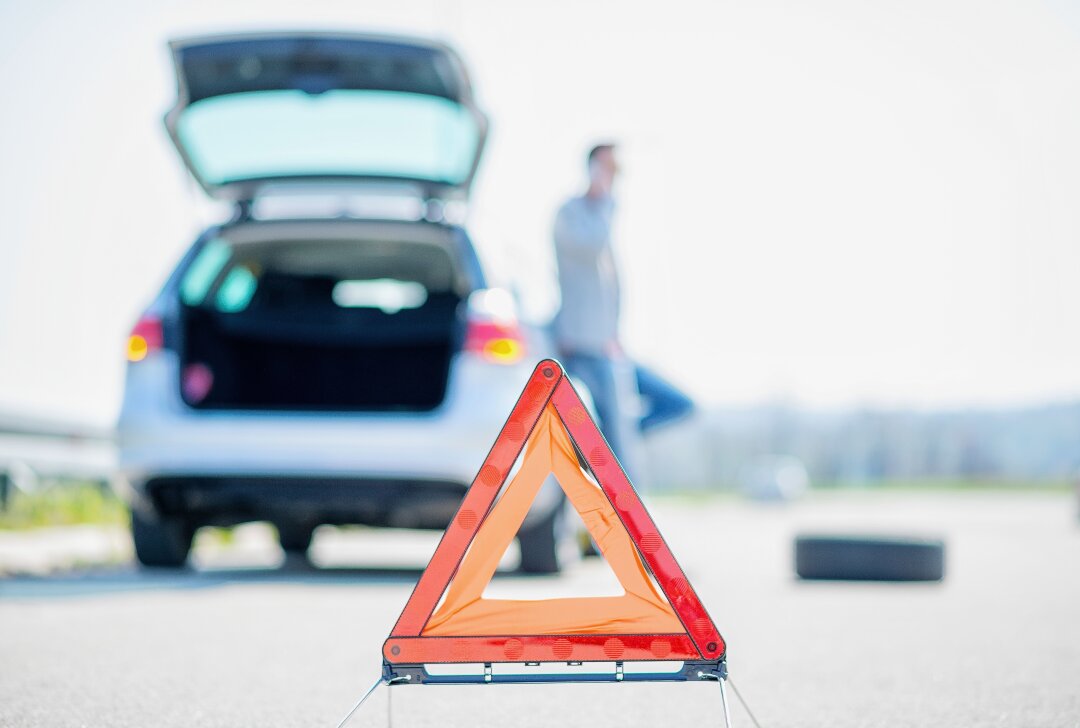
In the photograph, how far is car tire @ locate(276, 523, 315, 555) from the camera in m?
8.68

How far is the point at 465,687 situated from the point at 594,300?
3.47 metres

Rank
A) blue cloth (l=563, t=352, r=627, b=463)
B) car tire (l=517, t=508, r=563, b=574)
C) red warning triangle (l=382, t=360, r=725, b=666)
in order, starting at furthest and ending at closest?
blue cloth (l=563, t=352, r=627, b=463) → car tire (l=517, t=508, r=563, b=574) → red warning triangle (l=382, t=360, r=725, b=666)

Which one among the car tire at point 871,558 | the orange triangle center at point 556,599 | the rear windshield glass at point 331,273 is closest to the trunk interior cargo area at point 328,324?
the rear windshield glass at point 331,273

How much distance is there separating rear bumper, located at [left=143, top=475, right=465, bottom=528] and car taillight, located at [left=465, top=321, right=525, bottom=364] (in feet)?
2.04

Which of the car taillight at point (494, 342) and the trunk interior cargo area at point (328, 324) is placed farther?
the trunk interior cargo area at point (328, 324)

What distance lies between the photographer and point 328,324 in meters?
6.90

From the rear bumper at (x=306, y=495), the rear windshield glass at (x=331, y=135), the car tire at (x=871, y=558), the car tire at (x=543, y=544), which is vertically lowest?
the car tire at (x=871, y=558)

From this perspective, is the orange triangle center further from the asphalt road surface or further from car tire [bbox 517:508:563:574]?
car tire [bbox 517:508:563:574]

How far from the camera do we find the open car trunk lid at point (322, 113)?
590 cm

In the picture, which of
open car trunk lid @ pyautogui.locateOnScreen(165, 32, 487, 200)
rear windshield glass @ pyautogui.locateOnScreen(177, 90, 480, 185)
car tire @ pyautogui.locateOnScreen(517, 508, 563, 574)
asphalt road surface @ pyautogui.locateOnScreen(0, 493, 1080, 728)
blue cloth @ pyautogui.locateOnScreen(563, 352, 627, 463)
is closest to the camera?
asphalt road surface @ pyautogui.locateOnScreen(0, 493, 1080, 728)

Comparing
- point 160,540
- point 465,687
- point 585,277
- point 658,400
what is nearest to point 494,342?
point 585,277

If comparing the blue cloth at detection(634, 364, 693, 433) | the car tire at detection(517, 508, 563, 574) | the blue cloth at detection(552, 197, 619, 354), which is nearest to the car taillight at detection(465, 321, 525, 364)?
the car tire at detection(517, 508, 563, 574)

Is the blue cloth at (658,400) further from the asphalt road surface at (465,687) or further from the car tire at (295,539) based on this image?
the car tire at (295,539)

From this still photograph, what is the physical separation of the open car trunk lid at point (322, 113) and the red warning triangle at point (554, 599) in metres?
3.46
